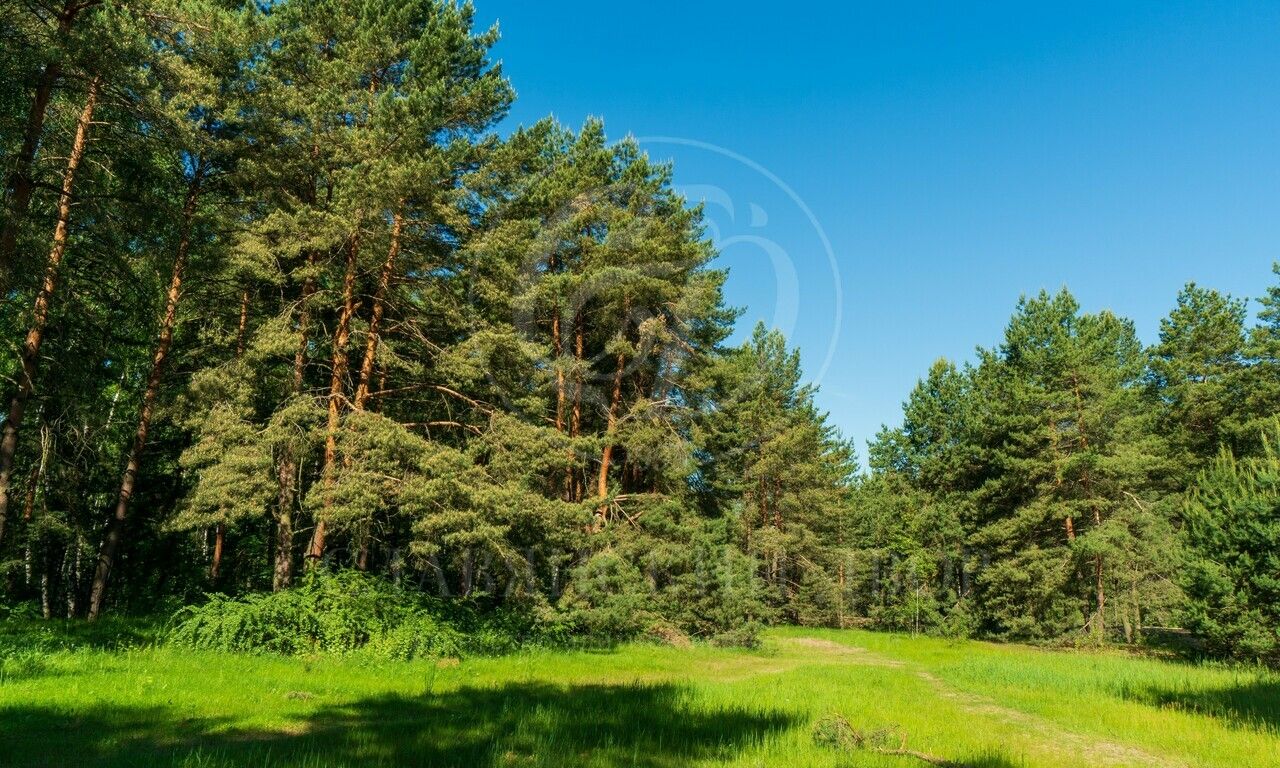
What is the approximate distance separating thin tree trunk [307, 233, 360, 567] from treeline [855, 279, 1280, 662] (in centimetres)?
2801

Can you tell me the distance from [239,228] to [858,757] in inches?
693

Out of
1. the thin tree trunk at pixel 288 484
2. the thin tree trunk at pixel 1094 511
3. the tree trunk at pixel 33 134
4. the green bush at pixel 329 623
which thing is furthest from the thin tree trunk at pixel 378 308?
the thin tree trunk at pixel 1094 511

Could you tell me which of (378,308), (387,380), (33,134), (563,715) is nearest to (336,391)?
(378,308)

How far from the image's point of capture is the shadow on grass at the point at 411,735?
6457 mm

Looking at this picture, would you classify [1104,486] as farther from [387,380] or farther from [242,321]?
[242,321]

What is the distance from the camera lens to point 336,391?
16625 millimetres

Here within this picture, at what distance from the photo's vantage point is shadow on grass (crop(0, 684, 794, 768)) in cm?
646

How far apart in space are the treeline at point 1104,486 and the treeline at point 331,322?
16944 mm

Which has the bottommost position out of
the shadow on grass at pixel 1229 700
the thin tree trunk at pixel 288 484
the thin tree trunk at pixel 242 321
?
the shadow on grass at pixel 1229 700

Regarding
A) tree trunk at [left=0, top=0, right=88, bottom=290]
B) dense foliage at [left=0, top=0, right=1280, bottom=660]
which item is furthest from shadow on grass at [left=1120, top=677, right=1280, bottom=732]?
tree trunk at [left=0, top=0, right=88, bottom=290]

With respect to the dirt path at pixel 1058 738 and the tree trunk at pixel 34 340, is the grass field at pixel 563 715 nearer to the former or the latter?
the dirt path at pixel 1058 738

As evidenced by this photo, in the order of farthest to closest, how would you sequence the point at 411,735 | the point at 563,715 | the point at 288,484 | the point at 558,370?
the point at 558,370 < the point at 288,484 < the point at 563,715 < the point at 411,735

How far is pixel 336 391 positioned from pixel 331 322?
4568 millimetres

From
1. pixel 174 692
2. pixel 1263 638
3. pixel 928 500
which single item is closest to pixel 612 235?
pixel 174 692
